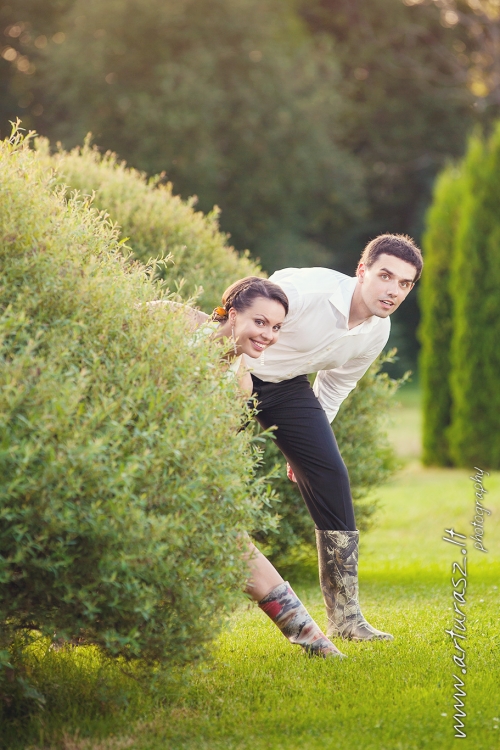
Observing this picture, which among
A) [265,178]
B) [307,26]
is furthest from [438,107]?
[265,178]

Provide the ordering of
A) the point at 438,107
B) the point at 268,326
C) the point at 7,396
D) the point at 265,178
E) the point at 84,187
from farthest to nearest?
1. the point at 438,107
2. the point at 265,178
3. the point at 84,187
4. the point at 268,326
5. the point at 7,396

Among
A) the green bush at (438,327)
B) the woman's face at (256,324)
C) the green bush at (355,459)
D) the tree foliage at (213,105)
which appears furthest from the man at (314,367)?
the tree foliage at (213,105)

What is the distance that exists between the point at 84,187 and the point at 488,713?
14.7ft

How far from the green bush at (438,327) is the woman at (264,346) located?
406 inches

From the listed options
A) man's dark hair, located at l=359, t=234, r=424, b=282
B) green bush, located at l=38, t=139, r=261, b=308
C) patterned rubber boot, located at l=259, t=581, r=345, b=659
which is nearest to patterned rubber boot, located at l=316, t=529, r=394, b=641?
patterned rubber boot, located at l=259, t=581, r=345, b=659

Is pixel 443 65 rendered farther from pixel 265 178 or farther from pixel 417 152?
pixel 265 178

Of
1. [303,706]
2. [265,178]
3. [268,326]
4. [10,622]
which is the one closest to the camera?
[10,622]

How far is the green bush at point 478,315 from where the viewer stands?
13109 mm

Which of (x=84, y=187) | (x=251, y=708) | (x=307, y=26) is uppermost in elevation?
(x=307, y=26)

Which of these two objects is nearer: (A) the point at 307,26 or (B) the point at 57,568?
(B) the point at 57,568

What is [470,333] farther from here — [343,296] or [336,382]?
[343,296]

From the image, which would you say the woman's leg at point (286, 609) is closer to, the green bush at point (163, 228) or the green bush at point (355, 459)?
the green bush at point (355, 459)

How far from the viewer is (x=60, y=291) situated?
3.21 metres

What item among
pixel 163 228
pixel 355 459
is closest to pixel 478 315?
pixel 355 459
